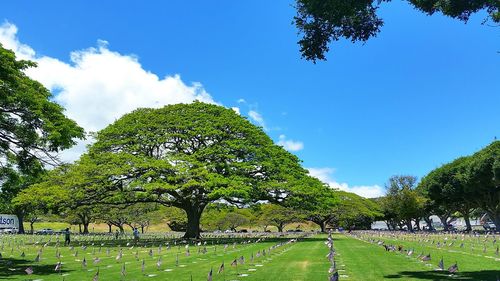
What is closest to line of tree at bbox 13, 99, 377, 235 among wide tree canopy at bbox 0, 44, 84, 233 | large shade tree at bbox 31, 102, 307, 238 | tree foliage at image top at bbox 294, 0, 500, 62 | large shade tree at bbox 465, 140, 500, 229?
large shade tree at bbox 31, 102, 307, 238

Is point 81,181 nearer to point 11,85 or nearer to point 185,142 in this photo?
point 185,142

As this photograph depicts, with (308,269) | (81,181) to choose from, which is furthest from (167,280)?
(81,181)

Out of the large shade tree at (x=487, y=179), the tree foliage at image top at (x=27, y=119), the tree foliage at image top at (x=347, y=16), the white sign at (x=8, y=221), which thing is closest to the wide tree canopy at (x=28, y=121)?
the tree foliage at image top at (x=27, y=119)

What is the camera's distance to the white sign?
81781 mm

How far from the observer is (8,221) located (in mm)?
83938

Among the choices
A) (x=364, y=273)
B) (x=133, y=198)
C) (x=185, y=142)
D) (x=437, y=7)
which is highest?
(x=185, y=142)

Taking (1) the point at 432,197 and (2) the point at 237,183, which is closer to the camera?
(2) the point at 237,183

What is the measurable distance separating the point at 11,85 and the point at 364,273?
1350 cm

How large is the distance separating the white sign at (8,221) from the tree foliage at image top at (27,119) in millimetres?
75511

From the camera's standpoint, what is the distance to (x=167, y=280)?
11617 mm

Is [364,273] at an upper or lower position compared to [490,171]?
lower

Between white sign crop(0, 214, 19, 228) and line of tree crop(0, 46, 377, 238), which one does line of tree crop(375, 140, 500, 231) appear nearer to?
line of tree crop(0, 46, 377, 238)

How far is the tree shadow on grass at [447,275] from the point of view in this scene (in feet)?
37.4

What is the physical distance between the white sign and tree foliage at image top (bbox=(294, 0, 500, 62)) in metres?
86.4
